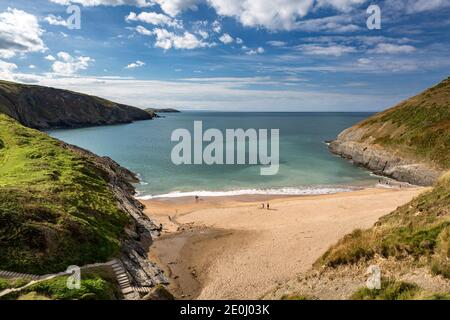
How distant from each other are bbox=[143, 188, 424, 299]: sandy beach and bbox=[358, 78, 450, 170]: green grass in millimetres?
21566

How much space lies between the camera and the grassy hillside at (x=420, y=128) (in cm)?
6125

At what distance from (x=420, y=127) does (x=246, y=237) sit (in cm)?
5745

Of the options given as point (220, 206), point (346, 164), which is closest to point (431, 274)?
point (220, 206)

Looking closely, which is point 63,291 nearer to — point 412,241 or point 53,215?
point 53,215

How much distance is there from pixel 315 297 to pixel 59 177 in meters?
30.6

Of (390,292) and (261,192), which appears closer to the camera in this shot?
(390,292)

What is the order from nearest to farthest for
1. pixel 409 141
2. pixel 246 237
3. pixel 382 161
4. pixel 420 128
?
pixel 246 237 < pixel 409 141 < pixel 382 161 < pixel 420 128

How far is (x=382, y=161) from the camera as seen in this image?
6812cm

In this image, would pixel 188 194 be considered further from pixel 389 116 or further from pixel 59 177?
pixel 389 116

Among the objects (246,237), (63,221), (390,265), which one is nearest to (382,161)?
(246,237)

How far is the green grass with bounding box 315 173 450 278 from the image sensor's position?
47.8 feet

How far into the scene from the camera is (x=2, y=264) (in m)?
19.2

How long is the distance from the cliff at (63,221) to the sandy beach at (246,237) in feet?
8.68

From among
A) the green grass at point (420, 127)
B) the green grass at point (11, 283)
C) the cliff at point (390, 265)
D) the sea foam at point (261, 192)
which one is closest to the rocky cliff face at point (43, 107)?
the sea foam at point (261, 192)
